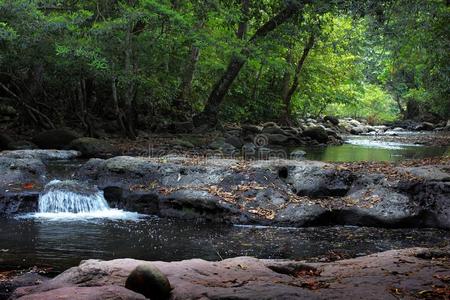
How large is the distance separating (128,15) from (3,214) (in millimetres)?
6791

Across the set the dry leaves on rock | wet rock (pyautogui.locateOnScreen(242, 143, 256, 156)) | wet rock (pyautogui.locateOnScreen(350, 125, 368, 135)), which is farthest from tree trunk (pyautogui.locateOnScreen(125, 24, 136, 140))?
wet rock (pyautogui.locateOnScreen(350, 125, 368, 135))

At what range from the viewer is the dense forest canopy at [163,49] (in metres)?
12.7

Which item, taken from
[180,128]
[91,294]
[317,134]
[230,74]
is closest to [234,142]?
[180,128]

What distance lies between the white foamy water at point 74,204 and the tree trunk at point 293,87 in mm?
17879

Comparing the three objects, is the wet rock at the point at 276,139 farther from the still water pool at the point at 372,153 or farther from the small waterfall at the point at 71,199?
the small waterfall at the point at 71,199

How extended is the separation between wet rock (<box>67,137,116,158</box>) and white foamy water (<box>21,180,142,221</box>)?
4.66 meters

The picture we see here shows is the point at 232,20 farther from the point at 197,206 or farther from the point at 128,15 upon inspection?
the point at 197,206

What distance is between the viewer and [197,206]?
8.88 m

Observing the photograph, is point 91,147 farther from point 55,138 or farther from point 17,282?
point 17,282

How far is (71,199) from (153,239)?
2798 mm

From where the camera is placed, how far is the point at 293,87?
28.2 m

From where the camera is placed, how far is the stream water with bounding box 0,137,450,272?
6520 millimetres

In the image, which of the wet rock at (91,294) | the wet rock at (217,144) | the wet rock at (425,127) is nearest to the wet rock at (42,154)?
the wet rock at (217,144)

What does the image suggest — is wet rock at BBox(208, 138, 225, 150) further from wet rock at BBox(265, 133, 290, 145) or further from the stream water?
the stream water
